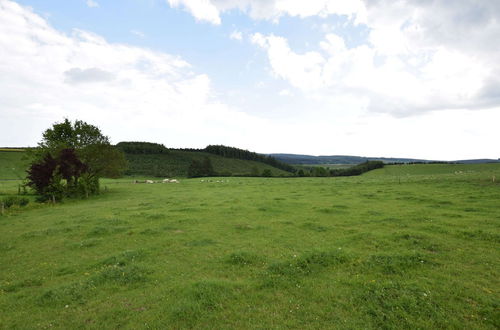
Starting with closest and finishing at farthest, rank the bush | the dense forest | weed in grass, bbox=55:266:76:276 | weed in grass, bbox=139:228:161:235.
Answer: weed in grass, bbox=55:266:76:276 < weed in grass, bbox=139:228:161:235 < the bush < the dense forest

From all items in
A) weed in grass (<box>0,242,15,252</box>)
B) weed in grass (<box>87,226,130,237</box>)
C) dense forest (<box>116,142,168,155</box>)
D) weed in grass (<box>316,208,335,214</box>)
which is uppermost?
dense forest (<box>116,142,168,155</box>)

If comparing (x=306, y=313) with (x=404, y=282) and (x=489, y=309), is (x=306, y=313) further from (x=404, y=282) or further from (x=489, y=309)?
(x=489, y=309)

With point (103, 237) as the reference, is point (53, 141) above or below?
above

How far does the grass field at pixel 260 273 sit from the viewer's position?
6.78m

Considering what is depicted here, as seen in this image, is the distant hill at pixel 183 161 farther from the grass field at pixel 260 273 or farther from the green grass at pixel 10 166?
the grass field at pixel 260 273

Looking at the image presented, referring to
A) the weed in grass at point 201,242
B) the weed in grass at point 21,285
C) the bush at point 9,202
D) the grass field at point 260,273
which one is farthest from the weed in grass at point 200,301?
the bush at point 9,202

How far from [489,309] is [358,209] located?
13.6 metres

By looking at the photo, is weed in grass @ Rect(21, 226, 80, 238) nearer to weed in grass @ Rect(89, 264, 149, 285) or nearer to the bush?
weed in grass @ Rect(89, 264, 149, 285)

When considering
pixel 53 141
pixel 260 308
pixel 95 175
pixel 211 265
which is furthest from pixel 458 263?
pixel 53 141

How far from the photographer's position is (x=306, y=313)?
6.84 metres

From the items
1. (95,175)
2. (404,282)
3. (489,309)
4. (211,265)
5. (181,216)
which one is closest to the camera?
Answer: (489,309)

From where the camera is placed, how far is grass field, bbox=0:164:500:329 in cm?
678

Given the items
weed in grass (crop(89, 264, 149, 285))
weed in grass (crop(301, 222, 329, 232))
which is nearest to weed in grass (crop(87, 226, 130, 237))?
weed in grass (crop(89, 264, 149, 285))

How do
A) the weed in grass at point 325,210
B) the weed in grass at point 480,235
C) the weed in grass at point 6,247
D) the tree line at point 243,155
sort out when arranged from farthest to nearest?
the tree line at point 243,155 < the weed in grass at point 325,210 < the weed in grass at point 6,247 < the weed in grass at point 480,235
